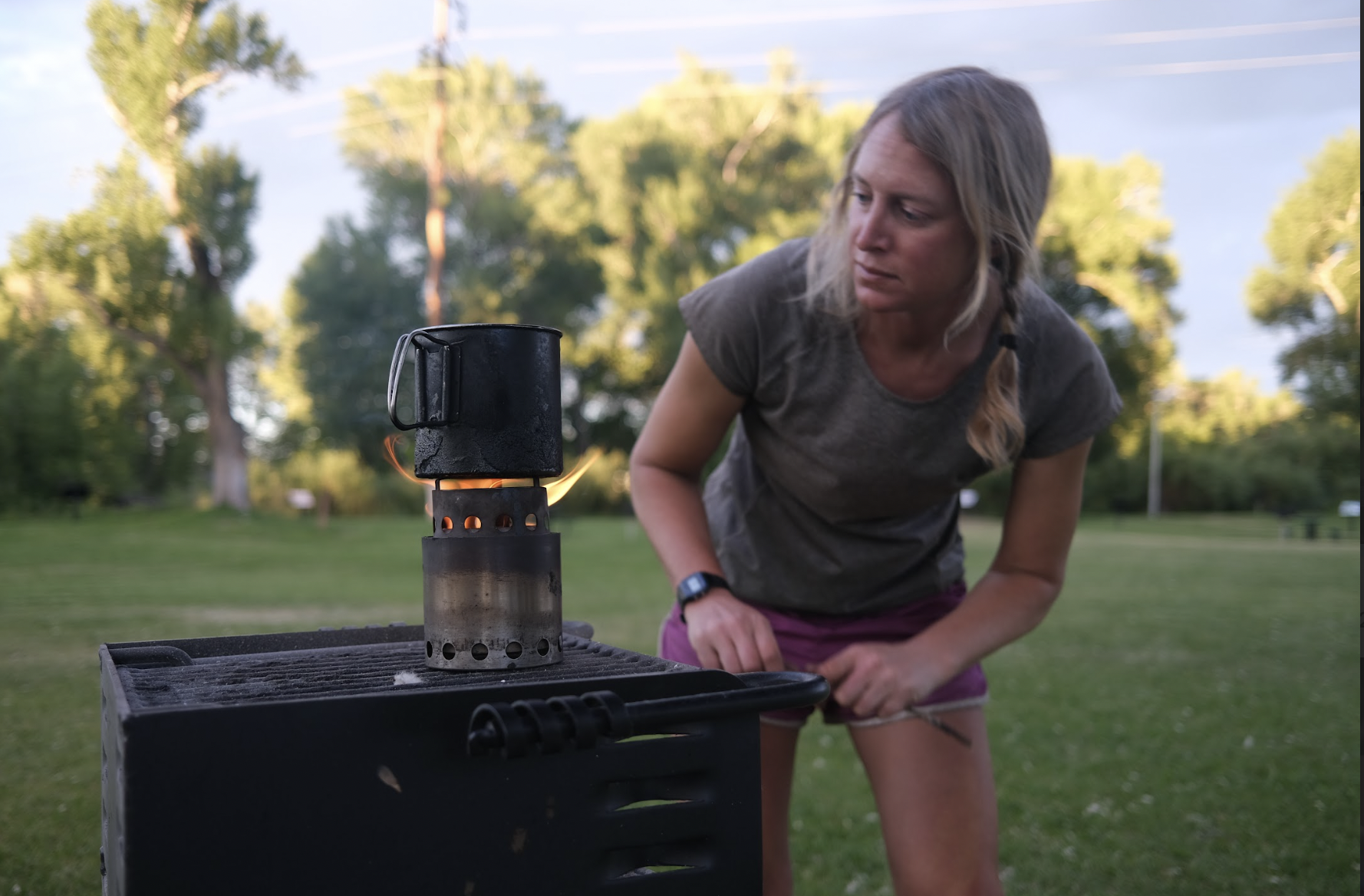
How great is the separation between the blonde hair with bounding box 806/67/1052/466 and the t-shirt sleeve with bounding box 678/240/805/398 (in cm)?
7

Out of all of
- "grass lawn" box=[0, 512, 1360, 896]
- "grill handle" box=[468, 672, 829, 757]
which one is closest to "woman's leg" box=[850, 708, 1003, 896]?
"grill handle" box=[468, 672, 829, 757]

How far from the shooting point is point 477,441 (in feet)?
4.32

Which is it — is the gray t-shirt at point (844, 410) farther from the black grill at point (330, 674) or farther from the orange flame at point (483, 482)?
the black grill at point (330, 674)

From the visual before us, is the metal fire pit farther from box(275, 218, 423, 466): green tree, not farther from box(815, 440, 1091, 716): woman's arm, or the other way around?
box(275, 218, 423, 466): green tree

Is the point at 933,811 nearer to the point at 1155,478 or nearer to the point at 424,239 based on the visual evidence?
the point at 424,239

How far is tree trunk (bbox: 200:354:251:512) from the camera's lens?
25.7m

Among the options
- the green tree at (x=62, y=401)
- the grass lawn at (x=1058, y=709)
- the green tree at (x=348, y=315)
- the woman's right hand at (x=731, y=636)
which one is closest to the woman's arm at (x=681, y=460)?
the woman's right hand at (x=731, y=636)

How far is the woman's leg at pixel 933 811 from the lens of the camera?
6.86 feet

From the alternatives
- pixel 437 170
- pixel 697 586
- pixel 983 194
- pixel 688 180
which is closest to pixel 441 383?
pixel 697 586

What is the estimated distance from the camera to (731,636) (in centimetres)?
170

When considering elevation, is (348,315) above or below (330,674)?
above

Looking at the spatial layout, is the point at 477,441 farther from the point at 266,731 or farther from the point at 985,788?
the point at 985,788

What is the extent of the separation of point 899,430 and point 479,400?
97 centimetres

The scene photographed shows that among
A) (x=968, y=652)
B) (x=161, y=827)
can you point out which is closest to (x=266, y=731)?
(x=161, y=827)
